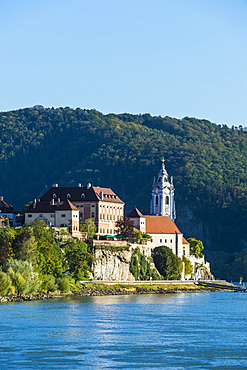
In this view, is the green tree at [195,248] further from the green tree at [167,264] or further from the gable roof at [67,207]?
the gable roof at [67,207]

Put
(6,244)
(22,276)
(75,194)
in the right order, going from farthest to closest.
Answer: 1. (75,194)
2. (6,244)
3. (22,276)

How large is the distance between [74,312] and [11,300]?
12.6 metres

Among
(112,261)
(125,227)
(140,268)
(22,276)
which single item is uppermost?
(125,227)

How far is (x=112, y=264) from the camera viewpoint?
132 metres

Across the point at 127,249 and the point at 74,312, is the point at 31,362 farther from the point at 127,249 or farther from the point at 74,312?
the point at 127,249

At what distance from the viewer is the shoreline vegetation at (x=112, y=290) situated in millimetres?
97250

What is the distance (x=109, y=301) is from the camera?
103 m

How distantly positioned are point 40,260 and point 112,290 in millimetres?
15313

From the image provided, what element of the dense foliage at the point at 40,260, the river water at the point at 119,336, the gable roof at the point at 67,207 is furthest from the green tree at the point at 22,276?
the gable roof at the point at 67,207

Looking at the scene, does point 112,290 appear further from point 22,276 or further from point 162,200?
point 162,200

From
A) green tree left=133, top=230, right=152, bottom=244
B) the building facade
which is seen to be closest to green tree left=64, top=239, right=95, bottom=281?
the building facade

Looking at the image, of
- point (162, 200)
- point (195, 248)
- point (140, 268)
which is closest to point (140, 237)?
point (140, 268)

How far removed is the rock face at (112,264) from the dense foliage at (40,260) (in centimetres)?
206

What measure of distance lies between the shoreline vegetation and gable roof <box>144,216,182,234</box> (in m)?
11.5
